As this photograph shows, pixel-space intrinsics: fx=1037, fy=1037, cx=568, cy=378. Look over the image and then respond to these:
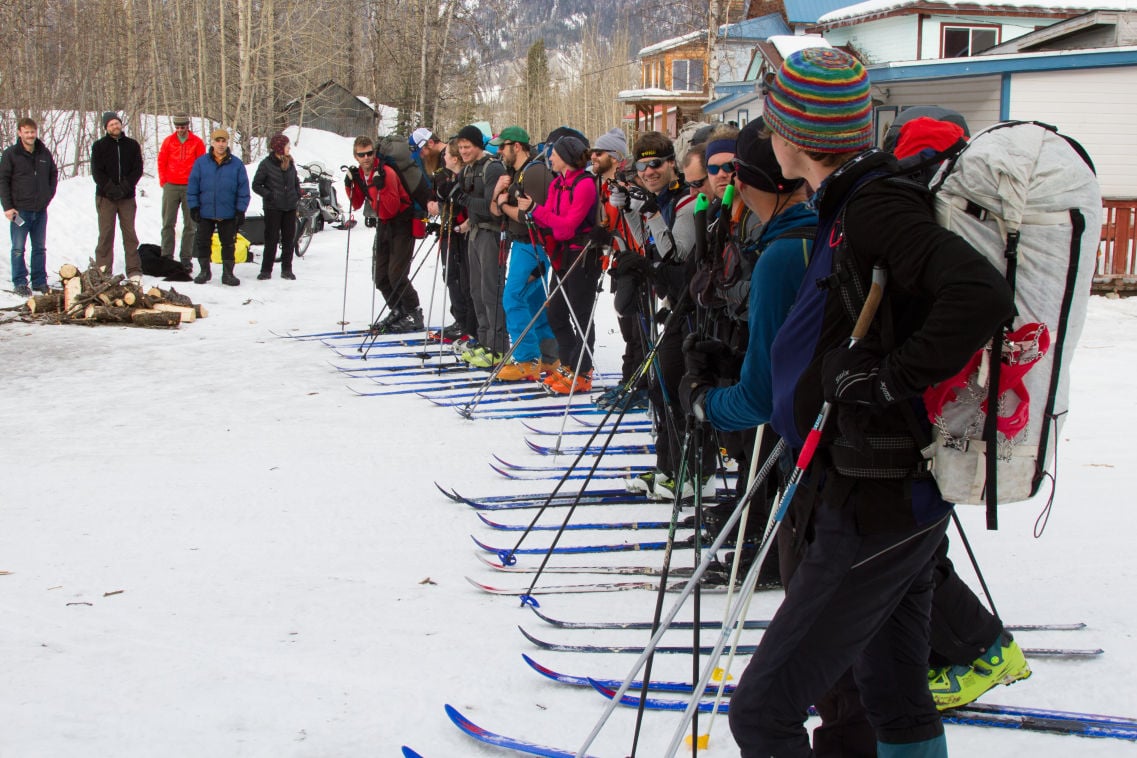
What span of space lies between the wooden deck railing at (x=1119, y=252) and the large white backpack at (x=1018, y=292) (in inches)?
463

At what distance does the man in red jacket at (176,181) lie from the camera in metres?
13.0

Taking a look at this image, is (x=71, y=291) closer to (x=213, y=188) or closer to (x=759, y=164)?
(x=213, y=188)

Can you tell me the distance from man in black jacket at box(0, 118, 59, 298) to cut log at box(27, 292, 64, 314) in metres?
0.61

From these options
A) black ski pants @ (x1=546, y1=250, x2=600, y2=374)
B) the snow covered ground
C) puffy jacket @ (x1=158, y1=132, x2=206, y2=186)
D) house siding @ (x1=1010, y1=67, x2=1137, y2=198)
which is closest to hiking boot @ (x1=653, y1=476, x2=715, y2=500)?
the snow covered ground

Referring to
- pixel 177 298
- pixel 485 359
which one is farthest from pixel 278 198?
pixel 485 359

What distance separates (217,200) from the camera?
12578mm

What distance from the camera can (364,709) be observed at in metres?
3.07

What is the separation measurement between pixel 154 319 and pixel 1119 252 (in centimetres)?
1101

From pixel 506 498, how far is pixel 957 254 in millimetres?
3767

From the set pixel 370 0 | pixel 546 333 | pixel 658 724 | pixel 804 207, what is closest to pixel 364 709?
pixel 658 724

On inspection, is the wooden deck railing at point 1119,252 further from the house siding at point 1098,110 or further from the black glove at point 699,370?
the black glove at point 699,370

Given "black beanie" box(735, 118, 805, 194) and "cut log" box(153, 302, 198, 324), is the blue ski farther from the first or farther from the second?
"cut log" box(153, 302, 198, 324)

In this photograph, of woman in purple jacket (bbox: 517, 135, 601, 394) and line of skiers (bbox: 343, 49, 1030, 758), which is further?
woman in purple jacket (bbox: 517, 135, 601, 394)

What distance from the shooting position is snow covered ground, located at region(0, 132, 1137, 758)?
9.75 feet
